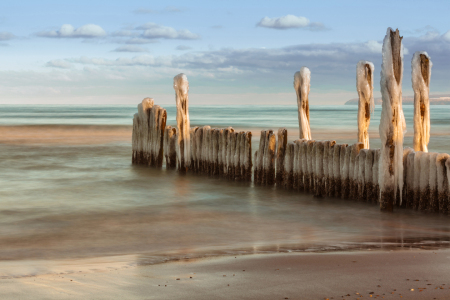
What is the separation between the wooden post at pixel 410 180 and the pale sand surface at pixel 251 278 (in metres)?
2.45

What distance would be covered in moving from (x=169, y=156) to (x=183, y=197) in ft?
10.2

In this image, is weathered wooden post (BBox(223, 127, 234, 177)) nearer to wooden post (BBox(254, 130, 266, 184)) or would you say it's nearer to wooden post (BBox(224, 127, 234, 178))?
wooden post (BBox(224, 127, 234, 178))

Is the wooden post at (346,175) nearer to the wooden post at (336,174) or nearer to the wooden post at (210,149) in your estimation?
the wooden post at (336,174)

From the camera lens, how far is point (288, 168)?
1002 cm

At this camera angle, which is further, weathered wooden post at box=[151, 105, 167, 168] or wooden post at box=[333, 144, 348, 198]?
weathered wooden post at box=[151, 105, 167, 168]

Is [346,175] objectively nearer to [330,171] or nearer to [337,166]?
[337,166]

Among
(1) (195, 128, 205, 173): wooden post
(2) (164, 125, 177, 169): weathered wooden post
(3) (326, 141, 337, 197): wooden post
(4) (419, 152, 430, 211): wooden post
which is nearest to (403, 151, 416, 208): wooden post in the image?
(4) (419, 152, 430, 211): wooden post

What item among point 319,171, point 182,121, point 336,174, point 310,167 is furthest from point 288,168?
point 182,121

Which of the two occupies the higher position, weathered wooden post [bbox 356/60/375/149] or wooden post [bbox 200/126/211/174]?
weathered wooden post [bbox 356/60/375/149]

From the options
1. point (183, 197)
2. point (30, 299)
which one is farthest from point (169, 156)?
point (30, 299)

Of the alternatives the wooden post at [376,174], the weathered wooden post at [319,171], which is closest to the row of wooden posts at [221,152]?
the weathered wooden post at [319,171]

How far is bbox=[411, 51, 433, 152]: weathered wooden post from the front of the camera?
847 cm

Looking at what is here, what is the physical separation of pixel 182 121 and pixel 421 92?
17.5 feet

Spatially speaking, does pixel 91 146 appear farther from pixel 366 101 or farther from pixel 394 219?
pixel 394 219
